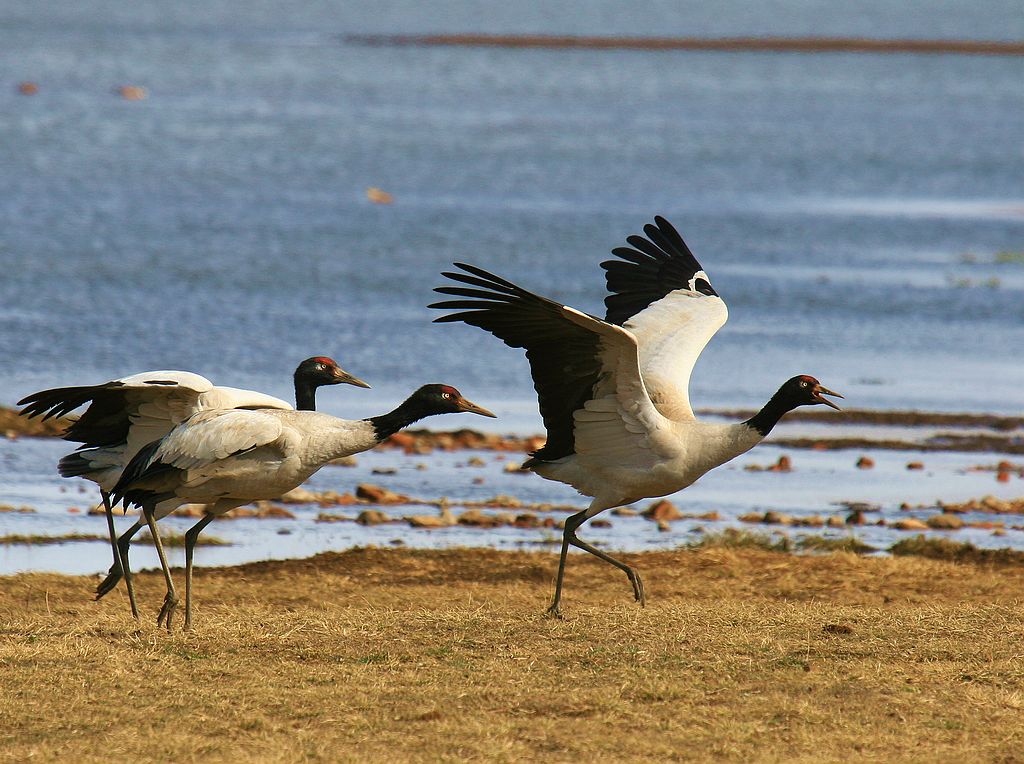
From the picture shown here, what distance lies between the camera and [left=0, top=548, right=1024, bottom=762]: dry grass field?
6250 mm

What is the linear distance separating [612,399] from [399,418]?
1.00 metres

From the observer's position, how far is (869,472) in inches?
548

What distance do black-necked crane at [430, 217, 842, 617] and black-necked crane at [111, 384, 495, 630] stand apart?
58 centimetres

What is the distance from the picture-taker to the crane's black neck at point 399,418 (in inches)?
333

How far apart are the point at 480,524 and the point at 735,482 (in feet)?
7.92

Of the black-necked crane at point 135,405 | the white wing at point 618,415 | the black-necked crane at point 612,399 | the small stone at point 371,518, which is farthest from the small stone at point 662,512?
the black-necked crane at point 135,405

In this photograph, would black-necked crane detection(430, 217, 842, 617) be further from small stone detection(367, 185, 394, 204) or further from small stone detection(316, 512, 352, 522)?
small stone detection(367, 185, 394, 204)

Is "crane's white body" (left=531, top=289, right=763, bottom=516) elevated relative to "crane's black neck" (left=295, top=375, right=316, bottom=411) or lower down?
lower down

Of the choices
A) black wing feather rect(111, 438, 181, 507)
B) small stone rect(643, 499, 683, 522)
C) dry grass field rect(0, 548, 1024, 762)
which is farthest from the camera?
small stone rect(643, 499, 683, 522)

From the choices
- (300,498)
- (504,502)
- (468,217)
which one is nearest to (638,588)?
(504,502)

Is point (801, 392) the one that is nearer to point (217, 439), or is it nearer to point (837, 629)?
point (837, 629)

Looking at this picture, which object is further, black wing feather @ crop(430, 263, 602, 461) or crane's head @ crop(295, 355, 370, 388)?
crane's head @ crop(295, 355, 370, 388)

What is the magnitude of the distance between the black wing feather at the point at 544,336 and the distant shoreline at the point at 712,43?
218 ft

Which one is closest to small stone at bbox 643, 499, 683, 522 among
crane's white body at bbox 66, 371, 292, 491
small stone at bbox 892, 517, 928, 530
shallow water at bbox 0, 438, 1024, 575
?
shallow water at bbox 0, 438, 1024, 575
